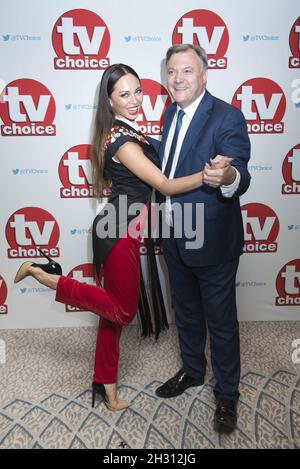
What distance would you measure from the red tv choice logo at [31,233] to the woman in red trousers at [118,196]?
77cm

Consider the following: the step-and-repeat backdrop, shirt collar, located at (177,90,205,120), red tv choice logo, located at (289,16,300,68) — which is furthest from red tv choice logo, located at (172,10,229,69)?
shirt collar, located at (177,90,205,120)

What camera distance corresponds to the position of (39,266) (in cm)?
189

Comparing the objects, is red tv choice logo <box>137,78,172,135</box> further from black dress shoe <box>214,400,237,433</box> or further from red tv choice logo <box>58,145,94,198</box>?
black dress shoe <box>214,400,237,433</box>

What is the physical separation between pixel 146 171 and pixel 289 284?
5.13 ft

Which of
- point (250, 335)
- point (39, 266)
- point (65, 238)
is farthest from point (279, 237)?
point (39, 266)

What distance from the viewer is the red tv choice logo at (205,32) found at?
7.64 ft

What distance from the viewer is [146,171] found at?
5.54ft

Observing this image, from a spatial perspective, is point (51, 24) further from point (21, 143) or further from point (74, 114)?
point (21, 143)

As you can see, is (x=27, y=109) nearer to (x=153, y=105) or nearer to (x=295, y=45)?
(x=153, y=105)

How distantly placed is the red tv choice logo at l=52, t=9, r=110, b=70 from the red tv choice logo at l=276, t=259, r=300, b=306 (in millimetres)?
1699

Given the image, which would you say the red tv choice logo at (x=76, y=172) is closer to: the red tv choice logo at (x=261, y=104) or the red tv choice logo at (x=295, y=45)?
the red tv choice logo at (x=261, y=104)

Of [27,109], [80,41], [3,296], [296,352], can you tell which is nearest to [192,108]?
[80,41]

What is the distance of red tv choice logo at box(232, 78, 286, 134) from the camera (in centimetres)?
244

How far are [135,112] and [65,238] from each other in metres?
1.13
